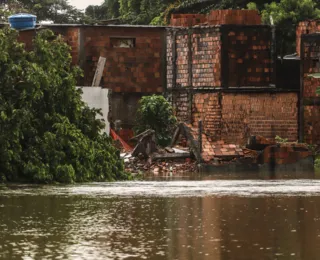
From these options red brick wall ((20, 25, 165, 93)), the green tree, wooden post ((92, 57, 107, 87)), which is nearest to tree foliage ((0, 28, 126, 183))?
wooden post ((92, 57, 107, 87))

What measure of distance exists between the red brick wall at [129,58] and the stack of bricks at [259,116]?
11.8ft

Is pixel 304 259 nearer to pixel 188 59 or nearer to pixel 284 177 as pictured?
pixel 284 177

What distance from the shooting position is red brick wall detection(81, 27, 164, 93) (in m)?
42.0

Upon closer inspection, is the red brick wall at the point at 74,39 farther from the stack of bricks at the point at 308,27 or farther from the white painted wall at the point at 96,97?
the white painted wall at the point at 96,97

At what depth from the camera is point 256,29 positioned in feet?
134

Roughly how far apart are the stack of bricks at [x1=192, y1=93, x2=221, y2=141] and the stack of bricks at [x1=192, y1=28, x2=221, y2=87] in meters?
0.46

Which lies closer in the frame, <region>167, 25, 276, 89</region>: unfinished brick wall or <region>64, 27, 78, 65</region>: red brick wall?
<region>167, 25, 276, 89</region>: unfinished brick wall

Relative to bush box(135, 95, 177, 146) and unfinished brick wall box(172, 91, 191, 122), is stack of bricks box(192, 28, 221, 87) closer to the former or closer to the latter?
unfinished brick wall box(172, 91, 191, 122)

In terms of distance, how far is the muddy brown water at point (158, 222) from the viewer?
46.5 feet

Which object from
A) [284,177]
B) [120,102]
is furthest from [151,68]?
[284,177]

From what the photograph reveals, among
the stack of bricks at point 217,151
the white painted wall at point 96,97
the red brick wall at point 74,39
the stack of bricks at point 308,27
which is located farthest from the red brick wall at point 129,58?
the white painted wall at point 96,97

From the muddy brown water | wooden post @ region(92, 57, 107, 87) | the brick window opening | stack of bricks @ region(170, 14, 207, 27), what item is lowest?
the muddy brown water

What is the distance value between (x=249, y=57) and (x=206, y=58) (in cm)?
153

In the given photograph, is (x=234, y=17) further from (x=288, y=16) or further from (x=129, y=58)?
(x=288, y=16)
